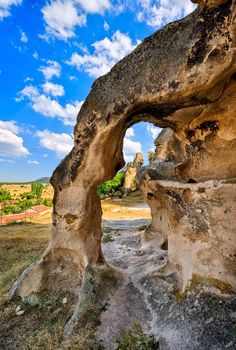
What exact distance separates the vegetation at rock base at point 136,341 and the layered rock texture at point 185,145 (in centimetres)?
155

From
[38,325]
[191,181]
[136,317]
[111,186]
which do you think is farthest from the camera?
[111,186]

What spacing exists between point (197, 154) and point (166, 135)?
6395mm

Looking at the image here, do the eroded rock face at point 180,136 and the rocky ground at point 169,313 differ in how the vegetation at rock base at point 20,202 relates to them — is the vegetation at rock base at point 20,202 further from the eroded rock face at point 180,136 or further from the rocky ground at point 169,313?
the rocky ground at point 169,313

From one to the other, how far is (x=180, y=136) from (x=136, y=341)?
17.6 feet

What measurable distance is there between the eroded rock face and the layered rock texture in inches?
0.9

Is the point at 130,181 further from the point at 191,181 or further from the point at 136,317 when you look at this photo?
the point at 136,317

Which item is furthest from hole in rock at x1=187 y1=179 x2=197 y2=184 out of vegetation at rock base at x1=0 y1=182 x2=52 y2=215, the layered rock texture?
vegetation at rock base at x1=0 y1=182 x2=52 y2=215

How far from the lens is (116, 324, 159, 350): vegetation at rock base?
597 centimetres

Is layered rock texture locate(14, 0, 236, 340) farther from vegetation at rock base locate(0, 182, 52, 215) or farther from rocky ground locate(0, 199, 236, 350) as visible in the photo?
vegetation at rock base locate(0, 182, 52, 215)

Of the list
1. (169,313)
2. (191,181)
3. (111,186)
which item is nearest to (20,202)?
(111,186)

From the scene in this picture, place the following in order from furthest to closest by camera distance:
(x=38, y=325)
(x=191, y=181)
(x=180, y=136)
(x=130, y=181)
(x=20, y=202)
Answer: (x=130, y=181)
(x=20, y=202)
(x=180, y=136)
(x=191, y=181)
(x=38, y=325)

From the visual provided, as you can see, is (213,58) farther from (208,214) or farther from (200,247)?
(200,247)

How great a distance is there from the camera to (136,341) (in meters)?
6.15

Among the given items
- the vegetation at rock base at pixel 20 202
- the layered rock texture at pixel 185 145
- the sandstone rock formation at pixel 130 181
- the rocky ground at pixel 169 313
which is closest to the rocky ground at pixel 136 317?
the rocky ground at pixel 169 313
